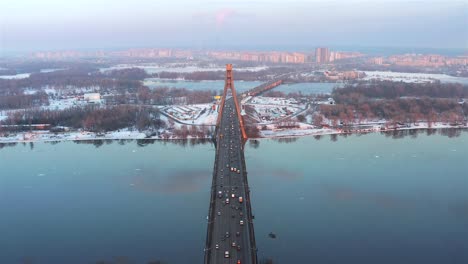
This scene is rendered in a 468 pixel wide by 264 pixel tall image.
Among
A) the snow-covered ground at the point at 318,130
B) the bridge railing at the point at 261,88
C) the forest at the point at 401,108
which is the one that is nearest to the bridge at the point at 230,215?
the snow-covered ground at the point at 318,130

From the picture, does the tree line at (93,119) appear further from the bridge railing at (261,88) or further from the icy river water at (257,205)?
the bridge railing at (261,88)

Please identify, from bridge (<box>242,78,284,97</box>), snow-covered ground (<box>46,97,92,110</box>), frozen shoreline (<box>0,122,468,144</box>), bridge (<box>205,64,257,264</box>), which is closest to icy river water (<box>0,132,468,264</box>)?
bridge (<box>205,64,257,264</box>)

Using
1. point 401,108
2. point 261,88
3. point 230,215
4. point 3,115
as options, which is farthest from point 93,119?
point 401,108

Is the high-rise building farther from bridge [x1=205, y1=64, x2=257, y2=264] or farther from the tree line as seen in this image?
bridge [x1=205, y1=64, x2=257, y2=264]

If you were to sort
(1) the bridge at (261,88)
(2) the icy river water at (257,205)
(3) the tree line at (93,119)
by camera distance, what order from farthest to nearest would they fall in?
(1) the bridge at (261,88) < (3) the tree line at (93,119) < (2) the icy river water at (257,205)

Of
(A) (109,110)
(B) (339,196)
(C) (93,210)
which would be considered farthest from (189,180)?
(A) (109,110)

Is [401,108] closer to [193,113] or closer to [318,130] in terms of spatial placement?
[318,130]
